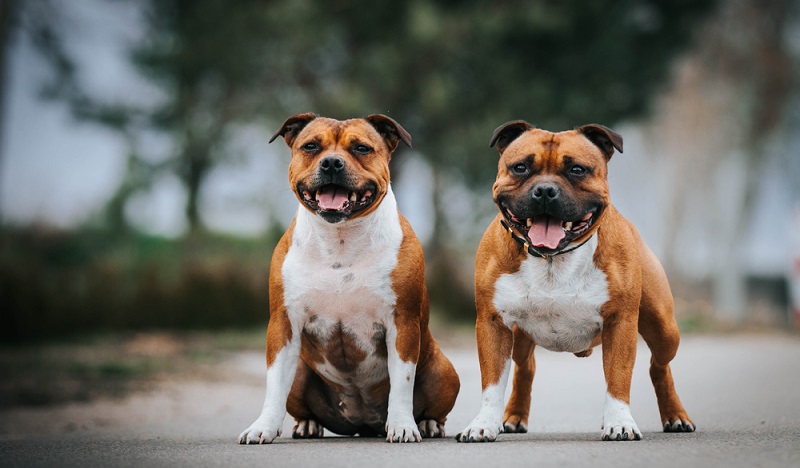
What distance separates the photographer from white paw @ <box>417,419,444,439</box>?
5242 millimetres

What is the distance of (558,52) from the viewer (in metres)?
18.0

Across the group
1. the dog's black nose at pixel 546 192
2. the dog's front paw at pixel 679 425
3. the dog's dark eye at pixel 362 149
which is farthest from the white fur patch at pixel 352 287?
the dog's front paw at pixel 679 425

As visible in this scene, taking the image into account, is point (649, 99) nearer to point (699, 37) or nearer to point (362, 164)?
point (699, 37)

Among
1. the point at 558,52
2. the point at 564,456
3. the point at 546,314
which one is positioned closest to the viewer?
the point at 564,456

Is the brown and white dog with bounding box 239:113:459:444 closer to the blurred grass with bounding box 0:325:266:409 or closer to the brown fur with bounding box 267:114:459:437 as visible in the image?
the brown fur with bounding box 267:114:459:437

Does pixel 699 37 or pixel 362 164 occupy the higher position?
pixel 699 37

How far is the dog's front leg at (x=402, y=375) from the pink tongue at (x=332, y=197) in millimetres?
695

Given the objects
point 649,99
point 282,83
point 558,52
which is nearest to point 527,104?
point 558,52

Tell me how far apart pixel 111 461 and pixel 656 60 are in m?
16.7

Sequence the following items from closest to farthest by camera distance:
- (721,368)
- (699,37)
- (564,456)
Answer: (564,456) < (721,368) < (699,37)

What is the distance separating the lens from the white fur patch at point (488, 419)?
4.57m

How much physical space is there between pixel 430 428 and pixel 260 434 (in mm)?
1090

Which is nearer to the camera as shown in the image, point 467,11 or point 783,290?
point 467,11

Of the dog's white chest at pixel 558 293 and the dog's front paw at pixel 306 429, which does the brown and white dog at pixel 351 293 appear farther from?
the dog's white chest at pixel 558 293
